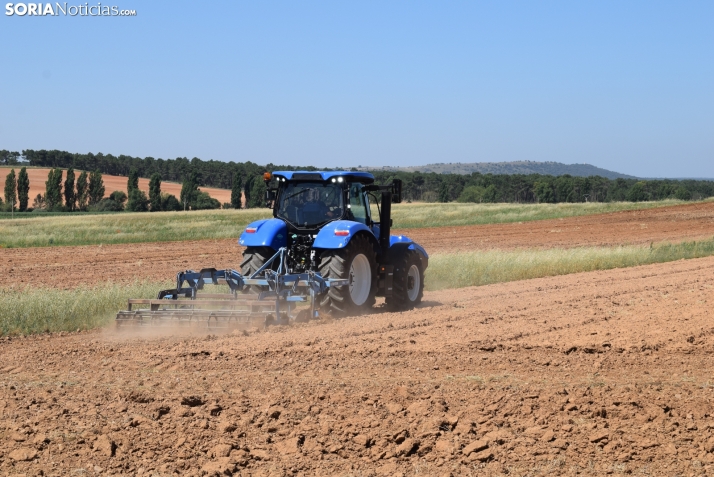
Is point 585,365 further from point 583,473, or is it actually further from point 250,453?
point 250,453

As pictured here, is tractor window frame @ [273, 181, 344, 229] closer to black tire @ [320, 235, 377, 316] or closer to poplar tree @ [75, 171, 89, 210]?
black tire @ [320, 235, 377, 316]

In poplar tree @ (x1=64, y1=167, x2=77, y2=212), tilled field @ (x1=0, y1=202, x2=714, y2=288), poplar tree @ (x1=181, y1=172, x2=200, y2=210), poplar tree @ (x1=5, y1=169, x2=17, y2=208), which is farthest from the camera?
poplar tree @ (x1=64, y1=167, x2=77, y2=212)

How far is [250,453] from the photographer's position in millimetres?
5336

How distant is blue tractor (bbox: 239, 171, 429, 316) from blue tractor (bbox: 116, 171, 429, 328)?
14mm

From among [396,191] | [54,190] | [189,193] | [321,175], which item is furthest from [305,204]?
[54,190]

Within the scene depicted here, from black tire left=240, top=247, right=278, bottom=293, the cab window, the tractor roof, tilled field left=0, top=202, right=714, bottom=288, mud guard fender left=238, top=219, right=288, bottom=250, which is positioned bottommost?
tilled field left=0, top=202, right=714, bottom=288

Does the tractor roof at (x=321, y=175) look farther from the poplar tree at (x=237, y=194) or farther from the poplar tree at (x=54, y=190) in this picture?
the poplar tree at (x=54, y=190)

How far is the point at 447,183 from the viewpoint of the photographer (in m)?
114

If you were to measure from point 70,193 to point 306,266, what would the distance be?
7708 centimetres

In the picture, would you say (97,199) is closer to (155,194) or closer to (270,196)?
(155,194)

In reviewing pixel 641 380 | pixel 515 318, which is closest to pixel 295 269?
pixel 515 318

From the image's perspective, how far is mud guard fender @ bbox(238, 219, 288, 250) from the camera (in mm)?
11141

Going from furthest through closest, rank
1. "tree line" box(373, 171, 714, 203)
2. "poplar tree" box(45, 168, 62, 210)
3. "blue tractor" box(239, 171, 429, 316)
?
1. "tree line" box(373, 171, 714, 203)
2. "poplar tree" box(45, 168, 62, 210)
3. "blue tractor" box(239, 171, 429, 316)

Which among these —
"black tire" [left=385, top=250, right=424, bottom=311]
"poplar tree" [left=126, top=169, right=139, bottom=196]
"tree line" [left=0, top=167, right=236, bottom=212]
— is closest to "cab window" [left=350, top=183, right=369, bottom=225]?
"black tire" [left=385, top=250, right=424, bottom=311]
